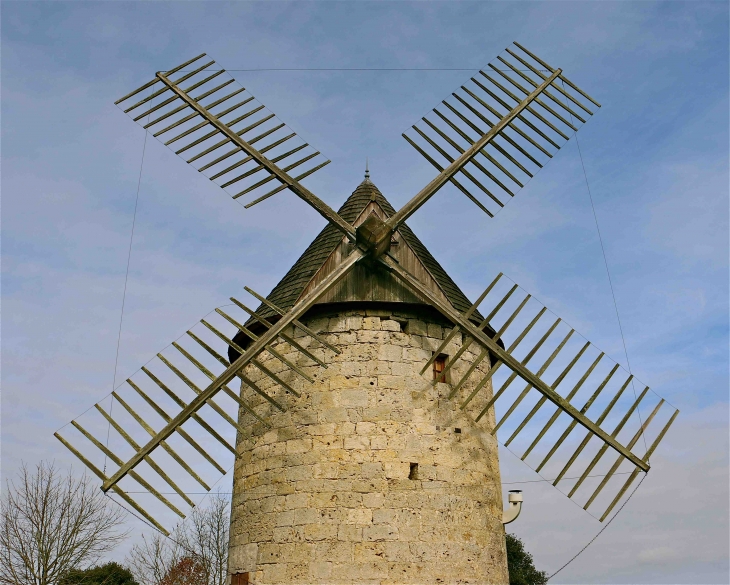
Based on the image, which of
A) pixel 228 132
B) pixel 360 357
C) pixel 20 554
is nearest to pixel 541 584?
pixel 20 554

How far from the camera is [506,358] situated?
816 centimetres

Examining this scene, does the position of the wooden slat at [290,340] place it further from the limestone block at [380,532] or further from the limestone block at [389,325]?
the limestone block at [380,532]

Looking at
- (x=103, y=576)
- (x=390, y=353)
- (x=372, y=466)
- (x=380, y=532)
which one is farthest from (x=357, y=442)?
(x=103, y=576)

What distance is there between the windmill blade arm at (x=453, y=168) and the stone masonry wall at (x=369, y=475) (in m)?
1.24

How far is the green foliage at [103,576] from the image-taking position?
53.0ft

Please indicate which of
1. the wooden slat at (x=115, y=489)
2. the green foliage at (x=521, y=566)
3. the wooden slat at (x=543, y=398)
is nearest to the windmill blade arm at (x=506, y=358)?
the wooden slat at (x=543, y=398)

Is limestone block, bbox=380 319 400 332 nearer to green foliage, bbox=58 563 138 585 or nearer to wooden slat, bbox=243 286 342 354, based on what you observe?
wooden slat, bbox=243 286 342 354

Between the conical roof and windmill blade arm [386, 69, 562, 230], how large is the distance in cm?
55

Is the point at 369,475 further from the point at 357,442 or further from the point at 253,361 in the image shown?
the point at 253,361

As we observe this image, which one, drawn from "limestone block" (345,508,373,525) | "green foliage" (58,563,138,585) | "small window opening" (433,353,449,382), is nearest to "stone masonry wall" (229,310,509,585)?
"limestone block" (345,508,373,525)

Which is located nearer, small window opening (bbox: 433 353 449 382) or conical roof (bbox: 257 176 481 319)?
small window opening (bbox: 433 353 449 382)

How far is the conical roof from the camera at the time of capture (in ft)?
29.2

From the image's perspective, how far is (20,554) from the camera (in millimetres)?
13320

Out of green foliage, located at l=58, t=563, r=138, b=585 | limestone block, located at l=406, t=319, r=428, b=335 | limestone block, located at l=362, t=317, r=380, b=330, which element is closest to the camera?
limestone block, located at l=362, t=317, r=380, b=330
